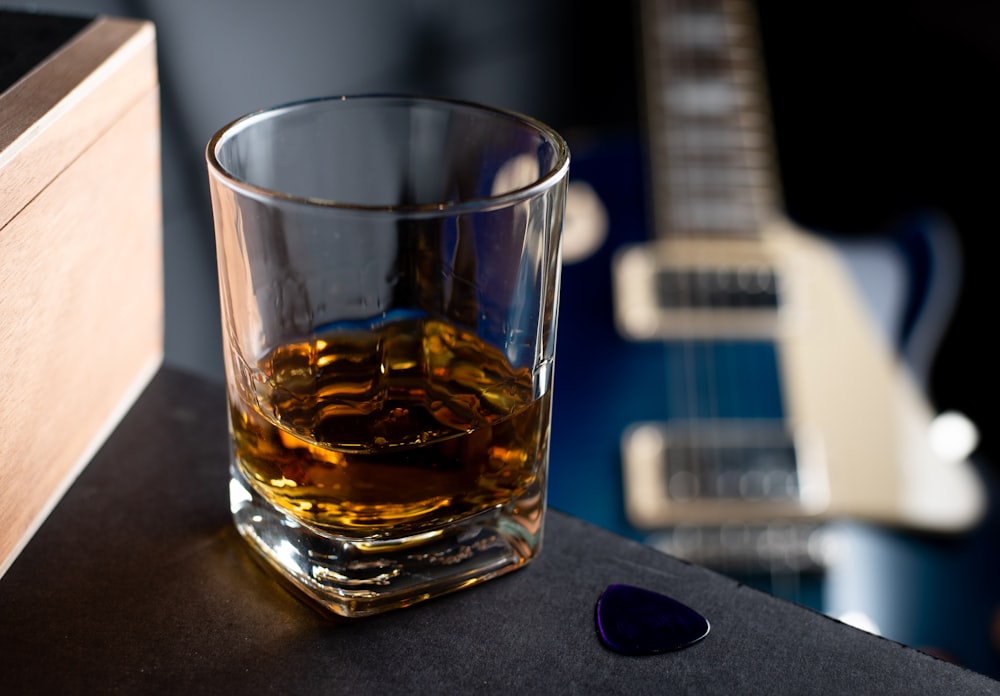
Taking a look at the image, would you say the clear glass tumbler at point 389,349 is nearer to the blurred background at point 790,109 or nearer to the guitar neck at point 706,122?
the blurred background at point 790,109

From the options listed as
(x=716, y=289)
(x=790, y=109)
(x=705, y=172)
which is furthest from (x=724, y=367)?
(x=790, y=109)

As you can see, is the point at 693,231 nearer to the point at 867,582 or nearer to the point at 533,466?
the point at 867,582

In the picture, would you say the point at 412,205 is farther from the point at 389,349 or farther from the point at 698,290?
the point at 698,290

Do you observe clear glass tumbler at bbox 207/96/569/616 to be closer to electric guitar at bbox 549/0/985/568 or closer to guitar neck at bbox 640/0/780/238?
electric guitar at bbox 549/0/985/568

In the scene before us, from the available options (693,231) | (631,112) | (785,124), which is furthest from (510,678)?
(631,112)

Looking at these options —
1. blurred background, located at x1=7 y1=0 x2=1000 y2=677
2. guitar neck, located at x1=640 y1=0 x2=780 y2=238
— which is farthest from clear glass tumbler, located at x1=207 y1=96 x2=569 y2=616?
guitar neck, located at x1=640 y1=0 x2=780 y2=238

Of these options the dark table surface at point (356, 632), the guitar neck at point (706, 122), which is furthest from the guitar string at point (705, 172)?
the dark table surface at point (356, 632)

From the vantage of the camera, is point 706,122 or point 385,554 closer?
point 385,554
